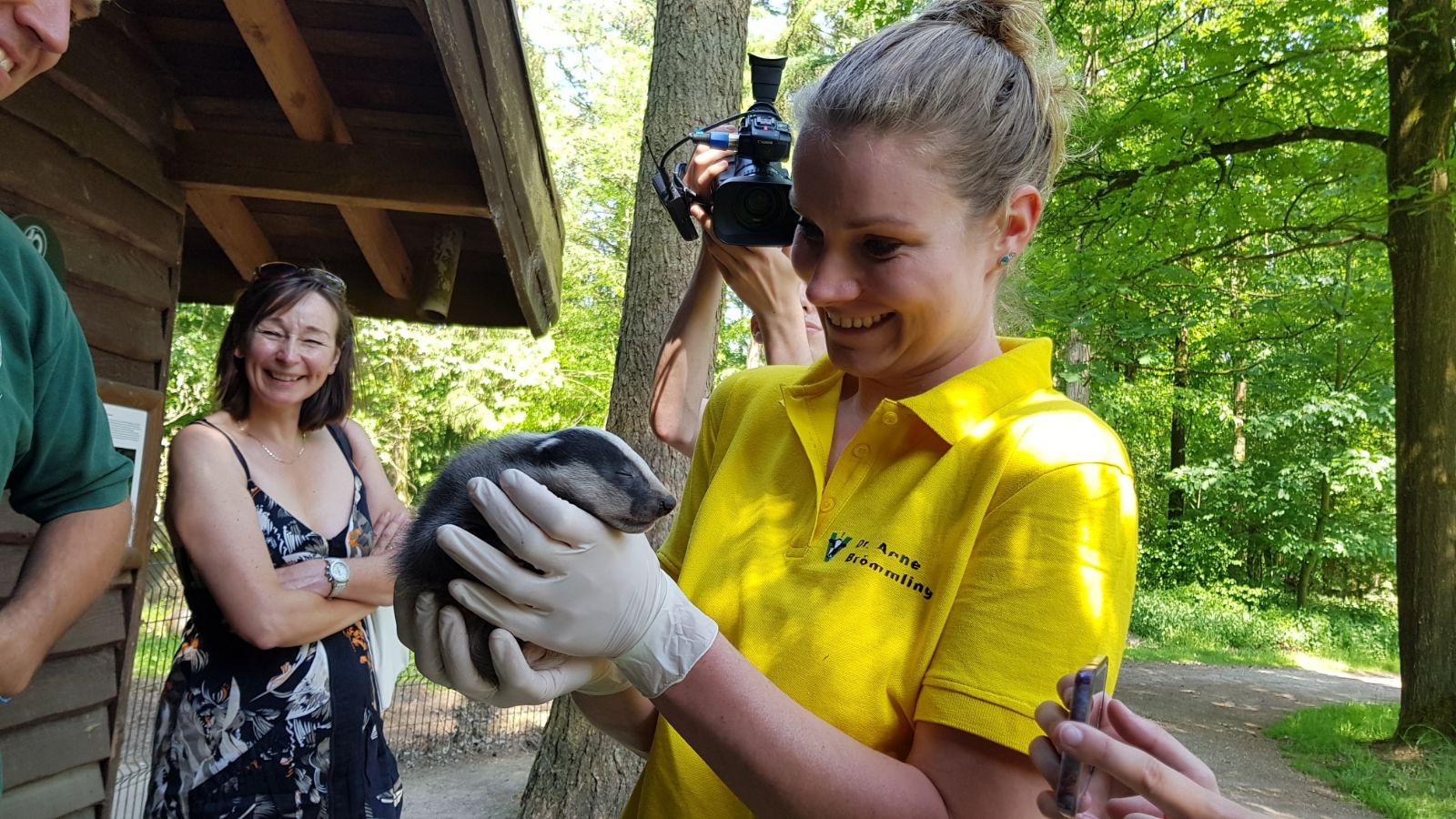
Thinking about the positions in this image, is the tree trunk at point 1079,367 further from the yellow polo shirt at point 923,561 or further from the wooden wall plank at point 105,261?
the yellow polo shirt at point 923,561

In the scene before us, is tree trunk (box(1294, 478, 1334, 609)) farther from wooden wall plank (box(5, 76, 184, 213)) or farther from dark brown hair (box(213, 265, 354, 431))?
wooden wall plank (box(5, 76, 184, 213))

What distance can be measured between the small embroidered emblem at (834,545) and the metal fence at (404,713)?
24.8ft

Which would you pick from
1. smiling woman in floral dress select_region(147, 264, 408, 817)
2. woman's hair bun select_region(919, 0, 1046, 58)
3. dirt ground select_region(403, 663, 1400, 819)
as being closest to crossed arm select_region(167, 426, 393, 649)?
smiling woman in floral dress select_region(147, 264, 408, 817)

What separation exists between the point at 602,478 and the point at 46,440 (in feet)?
4.22

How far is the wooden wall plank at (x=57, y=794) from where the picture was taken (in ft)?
10.9

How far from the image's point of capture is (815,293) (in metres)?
1.65

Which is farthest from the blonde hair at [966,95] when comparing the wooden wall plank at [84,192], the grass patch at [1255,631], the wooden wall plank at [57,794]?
the grass patch at [1255,631]

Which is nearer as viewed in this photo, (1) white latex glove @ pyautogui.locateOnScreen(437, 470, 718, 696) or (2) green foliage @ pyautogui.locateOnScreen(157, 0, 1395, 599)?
(1) white latex glove @ pyautogui.locateOnScreen(437, 470, 718, 696)

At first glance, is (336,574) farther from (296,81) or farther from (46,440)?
(296,81)

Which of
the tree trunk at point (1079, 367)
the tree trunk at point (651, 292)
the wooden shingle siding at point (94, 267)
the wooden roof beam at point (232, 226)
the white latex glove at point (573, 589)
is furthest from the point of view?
the tree trunk at point (1079, 367)

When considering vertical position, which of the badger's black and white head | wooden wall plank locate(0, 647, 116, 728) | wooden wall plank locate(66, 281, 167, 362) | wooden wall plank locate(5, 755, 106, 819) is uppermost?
wooden wall plank locate(66, 281, 167, 362)

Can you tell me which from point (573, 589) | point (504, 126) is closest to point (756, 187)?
point (573, 589)

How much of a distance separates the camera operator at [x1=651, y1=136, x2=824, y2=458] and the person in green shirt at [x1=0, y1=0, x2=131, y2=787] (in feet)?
4.39

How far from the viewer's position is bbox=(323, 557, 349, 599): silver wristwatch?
311 centimetres
